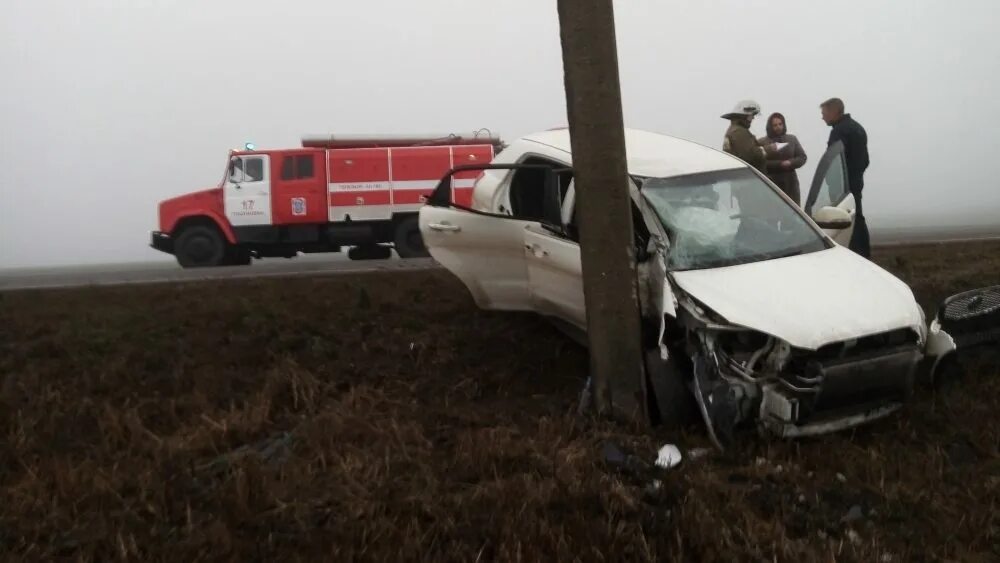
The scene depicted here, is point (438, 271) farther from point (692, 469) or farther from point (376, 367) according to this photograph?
point (692, 469)

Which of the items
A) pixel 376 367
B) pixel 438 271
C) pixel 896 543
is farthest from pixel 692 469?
pixel 438 271

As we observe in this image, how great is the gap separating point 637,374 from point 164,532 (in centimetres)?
239

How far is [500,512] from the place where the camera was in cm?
303

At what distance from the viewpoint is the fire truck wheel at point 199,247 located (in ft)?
46.1

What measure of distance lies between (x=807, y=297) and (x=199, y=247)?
12.4 meters

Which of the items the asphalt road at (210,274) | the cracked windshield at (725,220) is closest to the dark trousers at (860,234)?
the cracked windshield at (725,220)

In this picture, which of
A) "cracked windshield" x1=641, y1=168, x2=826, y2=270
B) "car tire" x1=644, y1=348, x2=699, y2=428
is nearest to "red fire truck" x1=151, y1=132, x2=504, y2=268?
"cracked windshield" x1=641, y1=168, x2=826, y2=270

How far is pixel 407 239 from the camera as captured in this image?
A: 14297 mm

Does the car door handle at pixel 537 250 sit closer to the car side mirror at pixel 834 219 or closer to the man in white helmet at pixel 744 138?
the car side mirror at pixel 834 219

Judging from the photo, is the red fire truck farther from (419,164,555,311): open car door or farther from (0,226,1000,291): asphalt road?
(419,164,555,311): open car door

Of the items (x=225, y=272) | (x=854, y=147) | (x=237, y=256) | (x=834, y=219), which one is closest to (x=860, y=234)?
(x=854, y=147)

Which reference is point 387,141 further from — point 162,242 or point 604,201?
point 604,201

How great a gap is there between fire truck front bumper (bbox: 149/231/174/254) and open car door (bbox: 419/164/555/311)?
32.6 feet

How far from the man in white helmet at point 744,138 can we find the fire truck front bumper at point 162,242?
10874 millimetres
